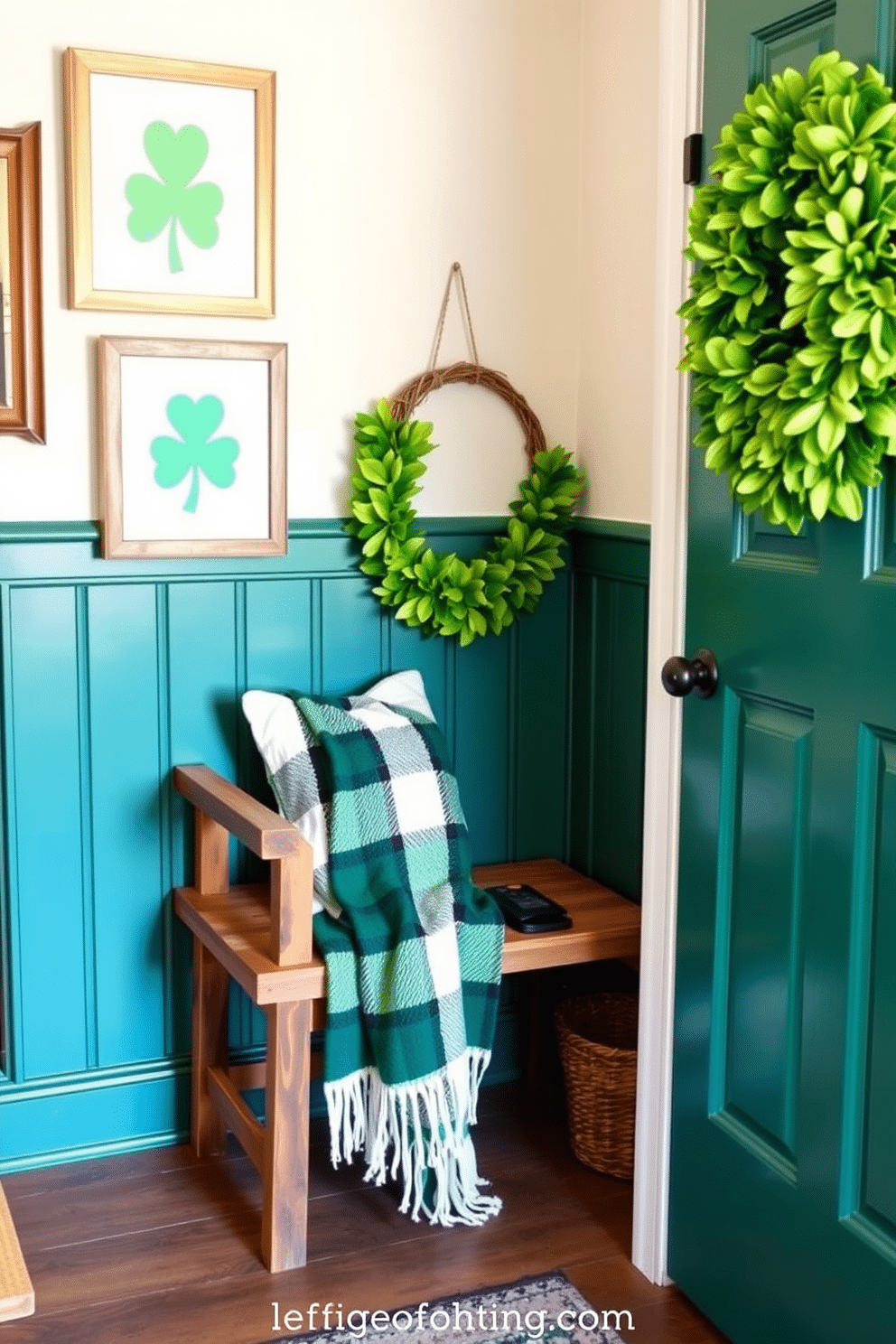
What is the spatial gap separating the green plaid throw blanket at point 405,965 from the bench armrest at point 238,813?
0.15m

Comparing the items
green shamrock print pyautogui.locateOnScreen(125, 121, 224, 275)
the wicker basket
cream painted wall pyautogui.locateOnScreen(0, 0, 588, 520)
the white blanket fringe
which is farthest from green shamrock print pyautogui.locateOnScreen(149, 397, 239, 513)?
the wicker basket

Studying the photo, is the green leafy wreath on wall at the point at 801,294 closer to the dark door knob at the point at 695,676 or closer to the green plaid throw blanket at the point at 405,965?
the dark door knob at the point at 695,676

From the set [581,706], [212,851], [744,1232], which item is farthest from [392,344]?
[744,1232]

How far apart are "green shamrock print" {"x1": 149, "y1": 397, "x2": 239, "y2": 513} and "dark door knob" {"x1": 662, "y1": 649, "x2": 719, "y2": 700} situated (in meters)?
0.93

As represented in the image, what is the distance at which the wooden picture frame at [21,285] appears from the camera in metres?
2.36

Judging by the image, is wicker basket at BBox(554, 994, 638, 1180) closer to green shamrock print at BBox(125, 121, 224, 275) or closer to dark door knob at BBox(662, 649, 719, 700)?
dark door knob at BBox(662, 649, 719, 700)

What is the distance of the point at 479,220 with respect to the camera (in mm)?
Answer: 2711

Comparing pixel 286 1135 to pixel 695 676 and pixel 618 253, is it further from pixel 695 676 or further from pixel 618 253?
pixel 618 253

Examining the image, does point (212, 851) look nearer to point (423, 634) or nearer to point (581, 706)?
point (423, 634)

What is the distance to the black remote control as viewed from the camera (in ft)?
8.04

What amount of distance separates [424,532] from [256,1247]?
1.26m

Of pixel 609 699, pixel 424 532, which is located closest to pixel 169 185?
pixel 424 532

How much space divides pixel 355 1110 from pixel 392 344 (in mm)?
1354

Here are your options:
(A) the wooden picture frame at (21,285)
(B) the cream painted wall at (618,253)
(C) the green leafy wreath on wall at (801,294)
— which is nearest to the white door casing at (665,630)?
(C) the green leafy wreath on wall at (801,294)
